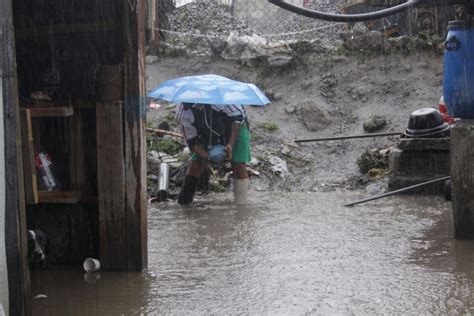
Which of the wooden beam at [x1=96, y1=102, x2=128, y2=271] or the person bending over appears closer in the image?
the wooden beam at [x1=96, y1=102, x2=128, y2=271]

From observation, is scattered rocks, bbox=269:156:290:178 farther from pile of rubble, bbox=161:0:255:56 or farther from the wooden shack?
the wooden shack

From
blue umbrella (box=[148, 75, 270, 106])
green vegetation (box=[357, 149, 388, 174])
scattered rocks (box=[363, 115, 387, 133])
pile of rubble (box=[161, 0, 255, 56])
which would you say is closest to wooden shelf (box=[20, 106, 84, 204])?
blue umbrella (box=[148, 75, 270, 106])

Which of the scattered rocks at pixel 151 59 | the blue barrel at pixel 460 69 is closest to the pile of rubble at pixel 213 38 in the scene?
the scattered rocks at pixel 151 59

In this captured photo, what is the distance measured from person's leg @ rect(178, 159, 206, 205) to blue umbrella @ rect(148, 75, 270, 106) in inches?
34.9

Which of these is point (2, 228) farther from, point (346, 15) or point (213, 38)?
point (213, 38)

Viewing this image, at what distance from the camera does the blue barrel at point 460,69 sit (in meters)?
6.26

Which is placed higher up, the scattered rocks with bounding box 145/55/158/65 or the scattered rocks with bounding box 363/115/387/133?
the scattered rocks with bounding box 145/55/158/65

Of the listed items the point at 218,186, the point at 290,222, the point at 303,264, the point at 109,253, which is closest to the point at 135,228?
the point at 109,253

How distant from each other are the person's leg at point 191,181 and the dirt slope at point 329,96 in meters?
1.89

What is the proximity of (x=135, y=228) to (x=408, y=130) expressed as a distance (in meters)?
5.25

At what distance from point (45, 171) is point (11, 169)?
6.15 feet

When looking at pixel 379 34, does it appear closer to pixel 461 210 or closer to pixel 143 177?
pixel 461 210

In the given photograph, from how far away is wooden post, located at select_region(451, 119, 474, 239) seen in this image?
629cm

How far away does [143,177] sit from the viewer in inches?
214
